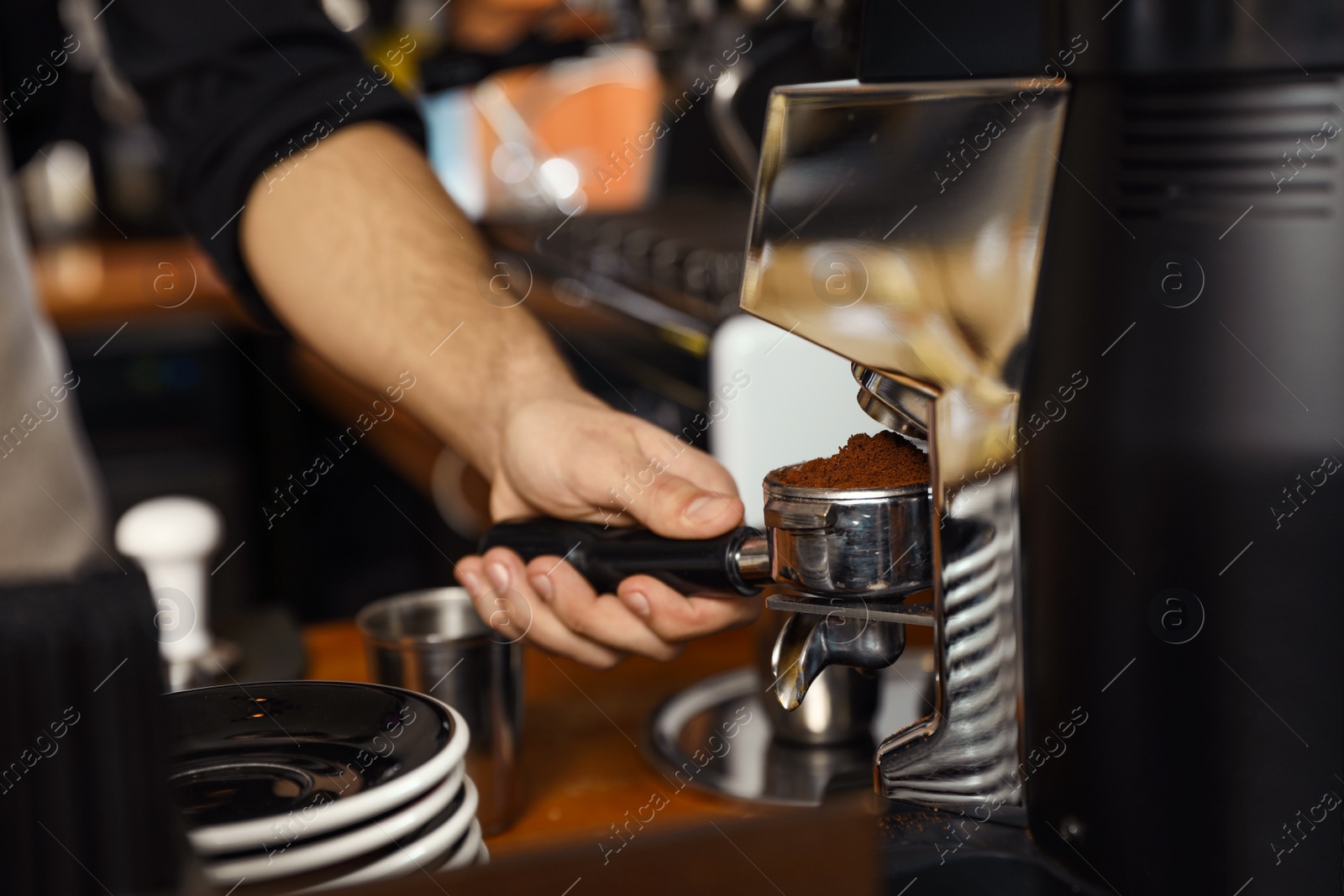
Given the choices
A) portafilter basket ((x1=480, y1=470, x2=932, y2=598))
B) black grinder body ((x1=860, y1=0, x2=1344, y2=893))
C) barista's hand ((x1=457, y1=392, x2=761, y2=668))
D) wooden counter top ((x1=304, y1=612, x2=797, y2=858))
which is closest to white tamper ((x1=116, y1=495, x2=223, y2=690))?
wooden counter top ((x1=304, y1=612, x2=797, y2=858))

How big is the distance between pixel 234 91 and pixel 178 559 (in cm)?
34

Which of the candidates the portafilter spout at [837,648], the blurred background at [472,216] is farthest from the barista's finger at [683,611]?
the blurred background at [472,216]

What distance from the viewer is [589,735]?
71cm

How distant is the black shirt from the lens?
2.86ft

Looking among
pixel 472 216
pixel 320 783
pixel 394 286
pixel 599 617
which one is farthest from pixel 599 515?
Result: pixel 472 216

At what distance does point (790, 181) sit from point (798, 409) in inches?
18.6

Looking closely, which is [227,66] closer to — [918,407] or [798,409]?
[798,409]

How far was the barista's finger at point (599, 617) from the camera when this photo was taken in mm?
596

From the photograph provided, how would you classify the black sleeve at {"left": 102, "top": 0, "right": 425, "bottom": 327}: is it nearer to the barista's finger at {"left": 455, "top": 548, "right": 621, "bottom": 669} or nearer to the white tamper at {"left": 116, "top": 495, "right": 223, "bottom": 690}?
the white tamper at {"left": 116, "top": 495, "right": 223, "bottom": 690}

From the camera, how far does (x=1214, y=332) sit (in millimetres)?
405

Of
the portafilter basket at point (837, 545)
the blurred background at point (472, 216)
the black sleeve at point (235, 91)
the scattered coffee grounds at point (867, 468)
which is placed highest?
the black sleeve at point (235, 91)

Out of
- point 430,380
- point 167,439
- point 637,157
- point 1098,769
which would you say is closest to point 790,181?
point 1098,769

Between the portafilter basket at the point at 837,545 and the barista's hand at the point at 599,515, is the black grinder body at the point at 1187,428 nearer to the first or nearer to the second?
the portafilter basket at the point at 837,545

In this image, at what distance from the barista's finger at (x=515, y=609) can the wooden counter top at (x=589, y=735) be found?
0.05m
